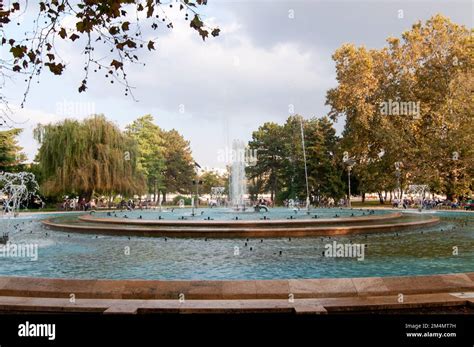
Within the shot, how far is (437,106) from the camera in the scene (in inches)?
1747

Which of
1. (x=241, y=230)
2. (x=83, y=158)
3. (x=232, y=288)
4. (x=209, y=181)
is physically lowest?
(x=232, y=288)

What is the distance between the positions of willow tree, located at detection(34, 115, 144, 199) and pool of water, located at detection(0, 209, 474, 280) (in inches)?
1004

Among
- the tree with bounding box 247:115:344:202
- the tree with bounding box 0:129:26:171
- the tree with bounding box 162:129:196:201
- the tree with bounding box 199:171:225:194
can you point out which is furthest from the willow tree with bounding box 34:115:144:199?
the tree with bounding box 199:171:225:194

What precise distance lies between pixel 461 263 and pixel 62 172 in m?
36.5

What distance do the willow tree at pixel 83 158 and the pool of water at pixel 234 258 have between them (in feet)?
83.7

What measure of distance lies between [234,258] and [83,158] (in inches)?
1301

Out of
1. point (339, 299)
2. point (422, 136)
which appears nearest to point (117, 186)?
point (422, 136)

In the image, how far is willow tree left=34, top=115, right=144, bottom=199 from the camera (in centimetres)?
4009

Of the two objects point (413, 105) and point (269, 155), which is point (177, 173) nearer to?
point (269, 155)

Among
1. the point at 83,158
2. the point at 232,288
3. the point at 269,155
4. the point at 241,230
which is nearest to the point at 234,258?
the point at 241,230

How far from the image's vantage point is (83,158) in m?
40.8

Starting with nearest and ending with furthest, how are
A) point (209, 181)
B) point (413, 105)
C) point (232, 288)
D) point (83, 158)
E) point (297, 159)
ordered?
1. point (232, 288)
2. point (83, 158)
3. point (413, 105)
4. point (297, 159)
5. point (209, 181)

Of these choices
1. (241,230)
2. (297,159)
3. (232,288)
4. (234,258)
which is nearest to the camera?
(232,288)

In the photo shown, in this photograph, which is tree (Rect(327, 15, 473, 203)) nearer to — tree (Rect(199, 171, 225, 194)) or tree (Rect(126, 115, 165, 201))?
tree (Rect(126, 115, 165, 201))
